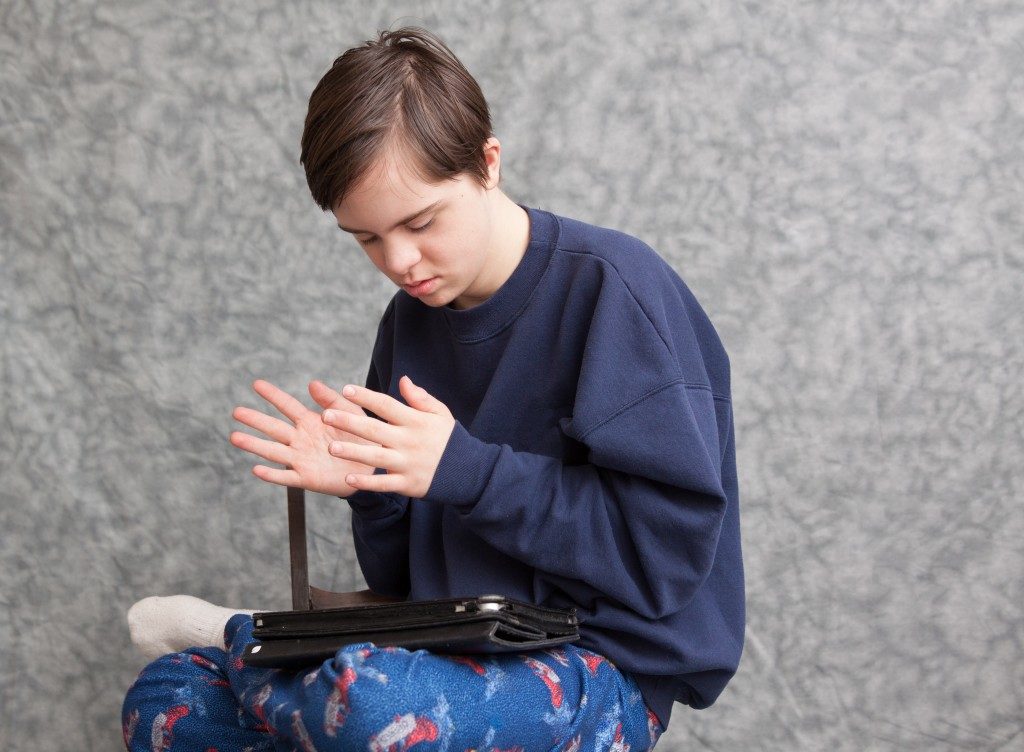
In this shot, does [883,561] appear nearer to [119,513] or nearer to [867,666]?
[867,666]

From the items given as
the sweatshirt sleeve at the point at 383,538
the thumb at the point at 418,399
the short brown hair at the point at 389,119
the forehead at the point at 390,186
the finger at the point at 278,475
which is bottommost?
the sweatshirt sleeve at the point at 383,538

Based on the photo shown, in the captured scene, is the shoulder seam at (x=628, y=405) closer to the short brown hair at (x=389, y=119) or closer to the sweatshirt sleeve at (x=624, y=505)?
the sweatshirt sleeve at (x=624, y=505)

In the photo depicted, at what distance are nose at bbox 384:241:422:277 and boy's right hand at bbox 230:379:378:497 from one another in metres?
0.13

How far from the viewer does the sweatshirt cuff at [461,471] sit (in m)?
1.07

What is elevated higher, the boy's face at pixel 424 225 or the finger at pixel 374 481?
the boy's face at pixel 424 225

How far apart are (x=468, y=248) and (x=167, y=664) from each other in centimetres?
53

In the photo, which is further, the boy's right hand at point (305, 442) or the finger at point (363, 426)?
the boy's right hand at point (305, 442)

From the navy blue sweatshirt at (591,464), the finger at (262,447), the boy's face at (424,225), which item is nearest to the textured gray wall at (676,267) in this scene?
the navy blue sweatshirt at (591,464)

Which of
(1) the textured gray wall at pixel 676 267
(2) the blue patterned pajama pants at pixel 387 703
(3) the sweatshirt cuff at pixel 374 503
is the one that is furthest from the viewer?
(1) the textured gray wall at pixel 676 267

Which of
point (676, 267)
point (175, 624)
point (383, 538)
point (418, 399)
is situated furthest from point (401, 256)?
point (676, 267)

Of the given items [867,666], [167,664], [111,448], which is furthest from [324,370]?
[867,666]

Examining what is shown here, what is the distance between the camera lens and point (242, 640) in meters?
1.16

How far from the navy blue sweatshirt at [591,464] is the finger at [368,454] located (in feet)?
0.16

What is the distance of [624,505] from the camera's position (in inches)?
44.5
